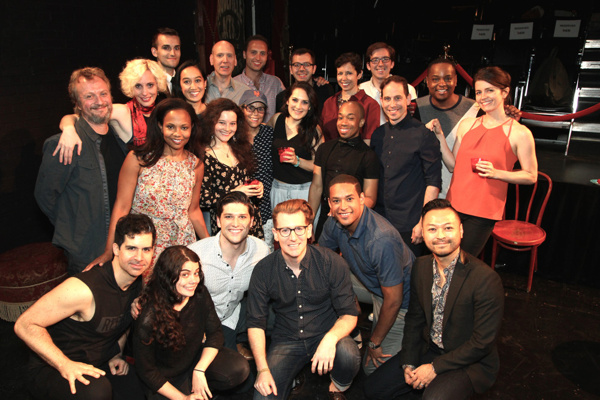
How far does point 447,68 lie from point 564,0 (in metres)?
4.90

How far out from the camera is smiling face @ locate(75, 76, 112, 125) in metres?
2.85

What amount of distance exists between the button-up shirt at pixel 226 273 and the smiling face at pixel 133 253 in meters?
0.45

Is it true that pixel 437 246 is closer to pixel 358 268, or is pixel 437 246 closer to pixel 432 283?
pixel 432 283

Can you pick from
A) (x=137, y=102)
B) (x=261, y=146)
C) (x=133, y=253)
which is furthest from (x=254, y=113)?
(x=133, y=253)

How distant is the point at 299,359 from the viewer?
2.64 m

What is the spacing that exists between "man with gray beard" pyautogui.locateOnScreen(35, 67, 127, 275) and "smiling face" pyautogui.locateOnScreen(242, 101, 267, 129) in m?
0.99

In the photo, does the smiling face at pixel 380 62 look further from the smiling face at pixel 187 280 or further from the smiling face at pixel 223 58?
the smiling face at pixel 187 280

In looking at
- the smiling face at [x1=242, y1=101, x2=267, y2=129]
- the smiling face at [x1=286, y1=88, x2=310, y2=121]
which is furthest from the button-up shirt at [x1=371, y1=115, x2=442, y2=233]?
the smiling face at [x1=242, y1=101, x2=267, y2=129]

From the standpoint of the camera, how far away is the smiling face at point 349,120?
3.30 m

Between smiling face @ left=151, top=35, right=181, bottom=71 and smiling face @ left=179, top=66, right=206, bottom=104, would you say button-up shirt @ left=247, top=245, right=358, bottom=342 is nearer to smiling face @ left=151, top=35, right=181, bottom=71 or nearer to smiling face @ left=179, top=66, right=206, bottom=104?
smiling face @ left=179, top=66, right=206, bottom=104

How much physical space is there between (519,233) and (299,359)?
2.26 meters

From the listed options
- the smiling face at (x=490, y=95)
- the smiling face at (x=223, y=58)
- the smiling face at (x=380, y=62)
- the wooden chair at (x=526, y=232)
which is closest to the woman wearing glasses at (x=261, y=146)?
the smiling face at (x=223, y=58)

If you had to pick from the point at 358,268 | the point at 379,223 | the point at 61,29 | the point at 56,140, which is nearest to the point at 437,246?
the point at 379,223

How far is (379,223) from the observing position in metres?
2.74
